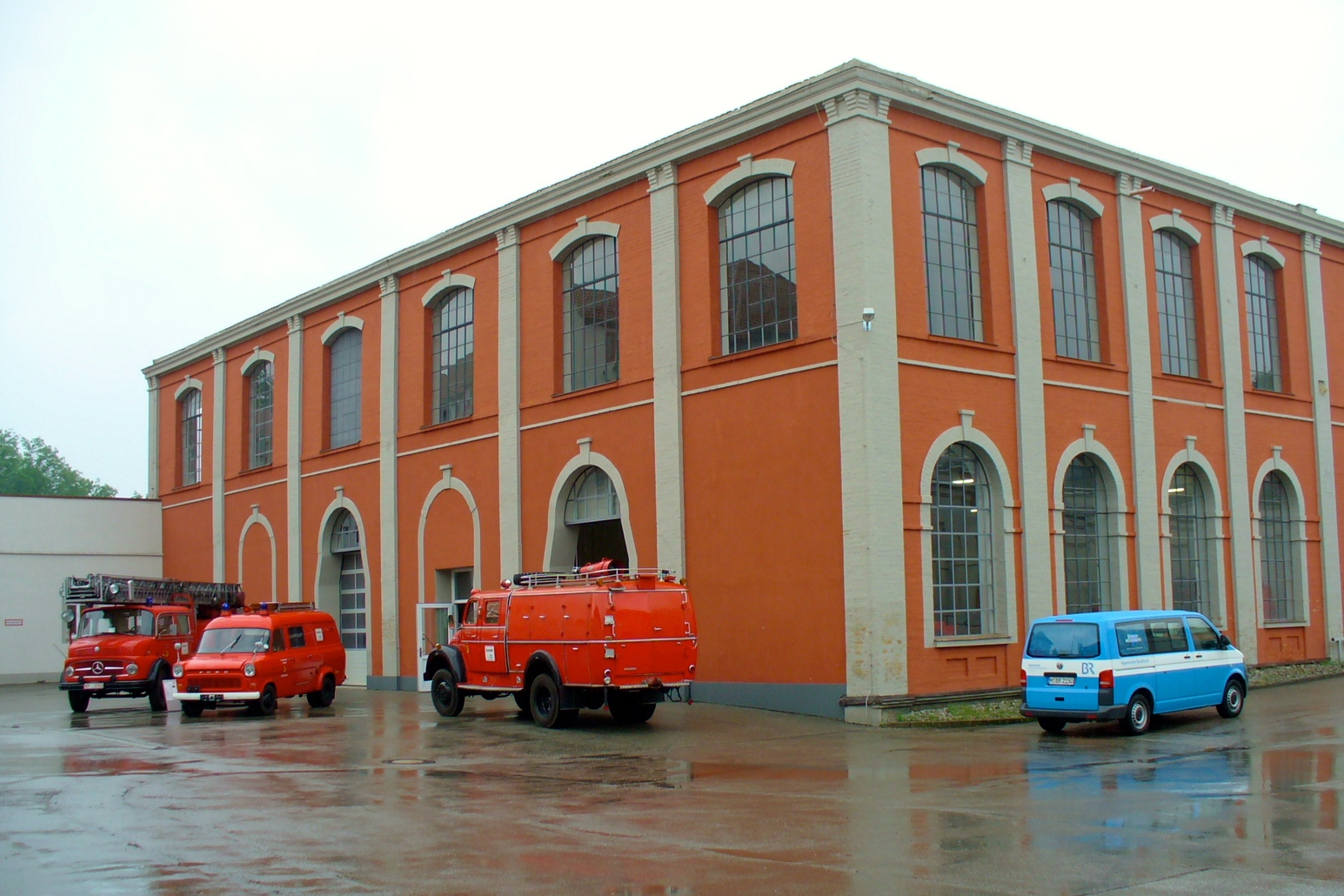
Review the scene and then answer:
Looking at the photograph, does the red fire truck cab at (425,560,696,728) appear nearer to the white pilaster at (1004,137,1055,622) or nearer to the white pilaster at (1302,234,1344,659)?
the white pilaster at (1004,137,1055,622)

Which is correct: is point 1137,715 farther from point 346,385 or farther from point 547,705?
point 346,385

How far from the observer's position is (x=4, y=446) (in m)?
96.1

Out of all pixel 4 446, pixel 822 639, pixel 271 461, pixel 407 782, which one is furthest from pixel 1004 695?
pixel 4 446

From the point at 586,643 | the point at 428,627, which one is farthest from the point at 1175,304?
the point at 428,627

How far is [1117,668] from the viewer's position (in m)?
16.9

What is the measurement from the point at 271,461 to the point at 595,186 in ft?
56.1

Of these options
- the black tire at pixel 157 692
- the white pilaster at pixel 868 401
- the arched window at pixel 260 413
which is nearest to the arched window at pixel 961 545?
the white pilaster at pixel 868 401

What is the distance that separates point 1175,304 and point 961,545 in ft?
30.5

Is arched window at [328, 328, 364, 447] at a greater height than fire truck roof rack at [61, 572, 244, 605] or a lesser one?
greater

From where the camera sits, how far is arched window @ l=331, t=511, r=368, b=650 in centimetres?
3369

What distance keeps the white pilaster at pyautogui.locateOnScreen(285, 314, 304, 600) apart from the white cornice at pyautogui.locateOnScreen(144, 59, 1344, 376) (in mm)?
2007

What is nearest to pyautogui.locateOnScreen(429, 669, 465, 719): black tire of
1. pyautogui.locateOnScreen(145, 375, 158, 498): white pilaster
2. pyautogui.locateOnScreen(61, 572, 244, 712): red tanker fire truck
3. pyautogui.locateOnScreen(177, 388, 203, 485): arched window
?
pyautogui.locateOnScreen(61, 572, 244, 712): red tanker fire truck

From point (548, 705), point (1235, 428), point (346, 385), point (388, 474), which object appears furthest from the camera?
point (346, 385)

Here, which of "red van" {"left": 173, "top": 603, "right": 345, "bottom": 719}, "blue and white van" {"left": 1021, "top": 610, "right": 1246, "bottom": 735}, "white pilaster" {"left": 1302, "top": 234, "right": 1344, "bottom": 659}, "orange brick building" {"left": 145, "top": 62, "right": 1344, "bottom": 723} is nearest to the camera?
"blue and white van" {"left": 1021, "top": 610, "right": 1246, "bottom": 735}
